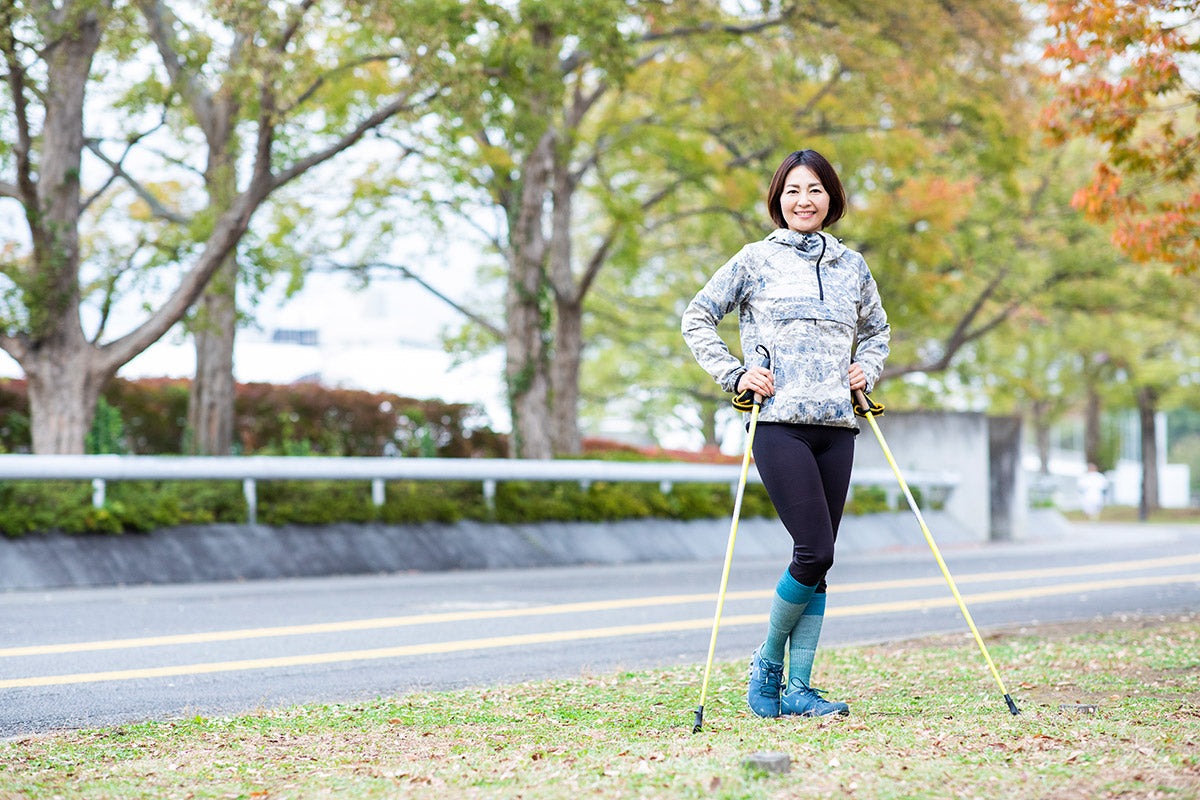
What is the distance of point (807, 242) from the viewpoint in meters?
4.14

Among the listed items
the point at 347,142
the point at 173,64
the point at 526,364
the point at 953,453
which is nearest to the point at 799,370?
the point at 347,142

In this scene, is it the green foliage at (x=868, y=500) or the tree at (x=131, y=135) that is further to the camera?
the green foliage at (x=868, y=500)

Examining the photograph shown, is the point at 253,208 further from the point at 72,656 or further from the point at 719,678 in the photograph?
the point at 719,678

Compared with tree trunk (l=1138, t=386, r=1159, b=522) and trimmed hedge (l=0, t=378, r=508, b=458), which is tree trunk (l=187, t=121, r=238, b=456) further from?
tree trunk (l=1138, t=386, r=1159, b=522)

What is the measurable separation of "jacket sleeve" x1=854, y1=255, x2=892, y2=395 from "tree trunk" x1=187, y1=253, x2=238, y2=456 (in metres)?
10.2

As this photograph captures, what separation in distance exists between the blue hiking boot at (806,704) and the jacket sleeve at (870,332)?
1.06m

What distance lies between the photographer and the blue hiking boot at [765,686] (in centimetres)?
401

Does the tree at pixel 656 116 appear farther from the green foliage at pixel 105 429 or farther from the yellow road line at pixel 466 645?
the yellow road line at pixel 466 645

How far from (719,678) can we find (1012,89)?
13688 millimetres

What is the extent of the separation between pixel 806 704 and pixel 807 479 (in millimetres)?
775

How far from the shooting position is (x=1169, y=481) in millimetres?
44250

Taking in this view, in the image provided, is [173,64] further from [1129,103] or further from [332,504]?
[1129,103]

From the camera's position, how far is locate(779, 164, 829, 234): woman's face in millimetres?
4137

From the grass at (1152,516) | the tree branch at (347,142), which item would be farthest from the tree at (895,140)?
the grass at (1152,516)
